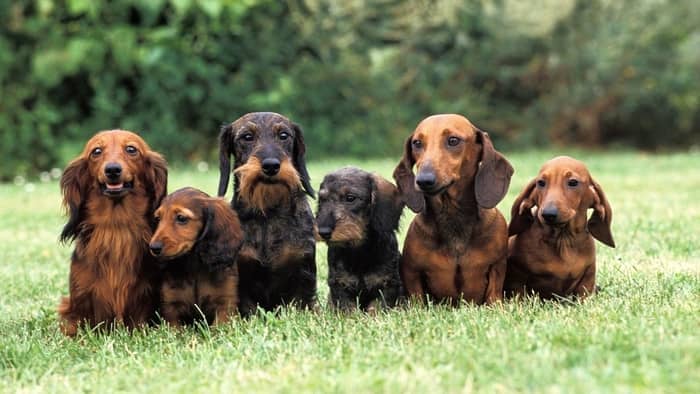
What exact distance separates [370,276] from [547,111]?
16.5 m

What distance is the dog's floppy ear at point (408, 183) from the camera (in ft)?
19.3

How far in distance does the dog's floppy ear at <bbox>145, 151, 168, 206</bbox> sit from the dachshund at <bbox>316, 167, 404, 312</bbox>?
97 cm

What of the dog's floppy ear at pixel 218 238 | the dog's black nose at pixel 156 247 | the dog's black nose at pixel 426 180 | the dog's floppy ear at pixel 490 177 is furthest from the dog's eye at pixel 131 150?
the dog's floppy ear at pixel 490 177

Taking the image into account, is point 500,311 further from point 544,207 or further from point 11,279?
point 11,279

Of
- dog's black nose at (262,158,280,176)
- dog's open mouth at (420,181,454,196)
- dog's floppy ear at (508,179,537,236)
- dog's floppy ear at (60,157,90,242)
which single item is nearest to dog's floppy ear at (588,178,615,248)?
dog's floppy ear at (508,179,537,236)

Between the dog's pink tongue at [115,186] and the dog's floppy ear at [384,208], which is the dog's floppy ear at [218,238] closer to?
the dog's pink tongue at [115,186]

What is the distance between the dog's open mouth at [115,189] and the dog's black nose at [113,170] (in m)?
0.05

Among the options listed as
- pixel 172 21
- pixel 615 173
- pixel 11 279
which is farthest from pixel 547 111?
pixel 11 279

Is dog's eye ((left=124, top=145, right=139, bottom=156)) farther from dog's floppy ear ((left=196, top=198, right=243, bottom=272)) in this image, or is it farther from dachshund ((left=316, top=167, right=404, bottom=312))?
dachshund ((left=316, top=167, right=404, bottom=312))

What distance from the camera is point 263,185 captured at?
233 inches

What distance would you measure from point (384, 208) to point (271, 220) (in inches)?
27.4

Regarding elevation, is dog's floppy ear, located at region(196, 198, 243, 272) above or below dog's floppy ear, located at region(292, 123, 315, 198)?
below

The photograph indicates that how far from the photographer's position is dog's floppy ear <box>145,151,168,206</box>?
5.97 meters

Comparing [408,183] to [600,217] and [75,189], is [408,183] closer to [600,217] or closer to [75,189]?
[600,217]
